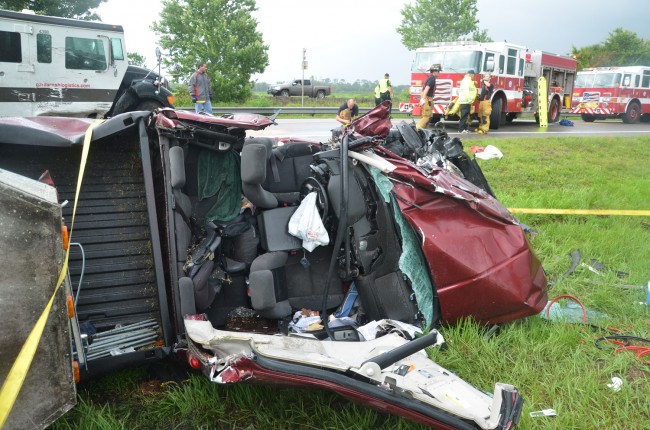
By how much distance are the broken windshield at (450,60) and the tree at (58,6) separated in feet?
44.0

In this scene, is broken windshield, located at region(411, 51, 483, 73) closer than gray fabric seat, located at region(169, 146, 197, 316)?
No

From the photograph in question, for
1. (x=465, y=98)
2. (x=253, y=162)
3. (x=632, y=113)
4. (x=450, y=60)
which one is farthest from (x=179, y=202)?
(x=632, y=113)

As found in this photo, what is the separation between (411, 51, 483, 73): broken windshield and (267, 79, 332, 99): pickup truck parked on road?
1490 centimetres

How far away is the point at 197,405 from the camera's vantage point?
2.63 metres

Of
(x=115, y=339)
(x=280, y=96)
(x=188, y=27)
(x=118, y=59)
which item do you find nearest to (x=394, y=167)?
(x=115, y=339)

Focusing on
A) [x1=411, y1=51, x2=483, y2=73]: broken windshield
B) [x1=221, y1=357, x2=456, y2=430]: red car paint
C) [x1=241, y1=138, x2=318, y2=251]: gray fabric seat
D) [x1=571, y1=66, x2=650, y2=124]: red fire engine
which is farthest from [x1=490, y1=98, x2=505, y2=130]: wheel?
[x1=221, y1=357, x2=456, y2=430]: red car paint

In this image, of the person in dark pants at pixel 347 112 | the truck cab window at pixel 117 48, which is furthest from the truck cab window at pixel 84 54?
the person in dark pants at pixel 347 112

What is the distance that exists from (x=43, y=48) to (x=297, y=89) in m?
20.7

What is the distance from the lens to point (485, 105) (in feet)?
45.7

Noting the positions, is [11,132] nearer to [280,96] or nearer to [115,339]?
[115,339]

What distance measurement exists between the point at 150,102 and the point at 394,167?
29.8ft

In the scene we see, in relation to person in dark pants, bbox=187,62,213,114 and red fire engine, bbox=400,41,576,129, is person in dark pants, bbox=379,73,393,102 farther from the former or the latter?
person in dark pants, bbox=187,62,213,114

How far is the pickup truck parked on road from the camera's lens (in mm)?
30344

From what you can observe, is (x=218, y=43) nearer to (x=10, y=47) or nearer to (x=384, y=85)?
(x=384, y=85)
